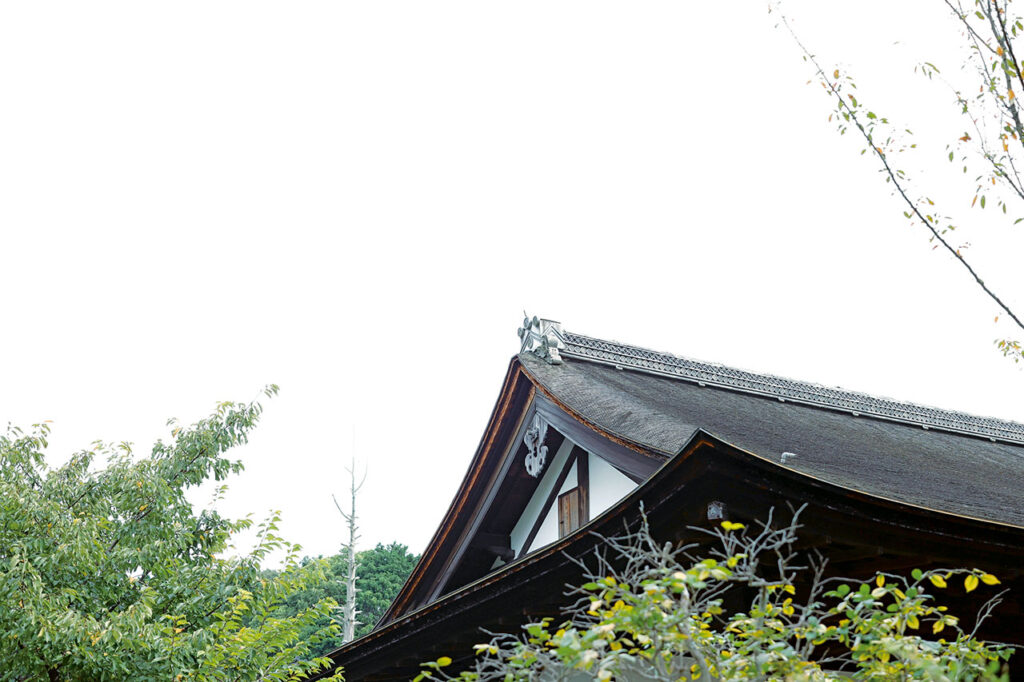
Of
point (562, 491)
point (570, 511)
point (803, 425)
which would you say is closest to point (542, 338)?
point (562, 491)

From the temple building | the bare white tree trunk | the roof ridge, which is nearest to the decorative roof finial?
the temple building

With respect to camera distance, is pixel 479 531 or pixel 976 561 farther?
pixel 479 531

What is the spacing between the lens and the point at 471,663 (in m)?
5.60

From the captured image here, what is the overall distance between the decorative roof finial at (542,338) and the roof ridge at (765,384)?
6.7 inches

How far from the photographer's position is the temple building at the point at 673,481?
3412mm

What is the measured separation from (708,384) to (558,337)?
1.89m

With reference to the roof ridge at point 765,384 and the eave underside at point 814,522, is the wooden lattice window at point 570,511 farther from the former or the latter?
the eave underside at point 814,522

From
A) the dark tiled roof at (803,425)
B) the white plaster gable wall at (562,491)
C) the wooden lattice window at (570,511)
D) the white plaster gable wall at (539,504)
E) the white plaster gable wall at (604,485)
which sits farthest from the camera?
the white plaster gable wall at (539,504)

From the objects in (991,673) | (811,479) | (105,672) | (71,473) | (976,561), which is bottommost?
(105,672)

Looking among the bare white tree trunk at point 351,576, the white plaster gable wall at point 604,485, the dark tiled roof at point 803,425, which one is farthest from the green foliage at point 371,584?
the white plaster gable wall at point 604,485

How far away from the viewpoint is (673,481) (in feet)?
11.4

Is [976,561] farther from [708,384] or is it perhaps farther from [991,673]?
[708,384]

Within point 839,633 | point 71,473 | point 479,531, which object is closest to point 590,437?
point 479,531

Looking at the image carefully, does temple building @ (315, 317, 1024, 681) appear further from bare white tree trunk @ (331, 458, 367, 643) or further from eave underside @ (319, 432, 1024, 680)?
bare white tree trunk @ (331, 458, 367, 643)
